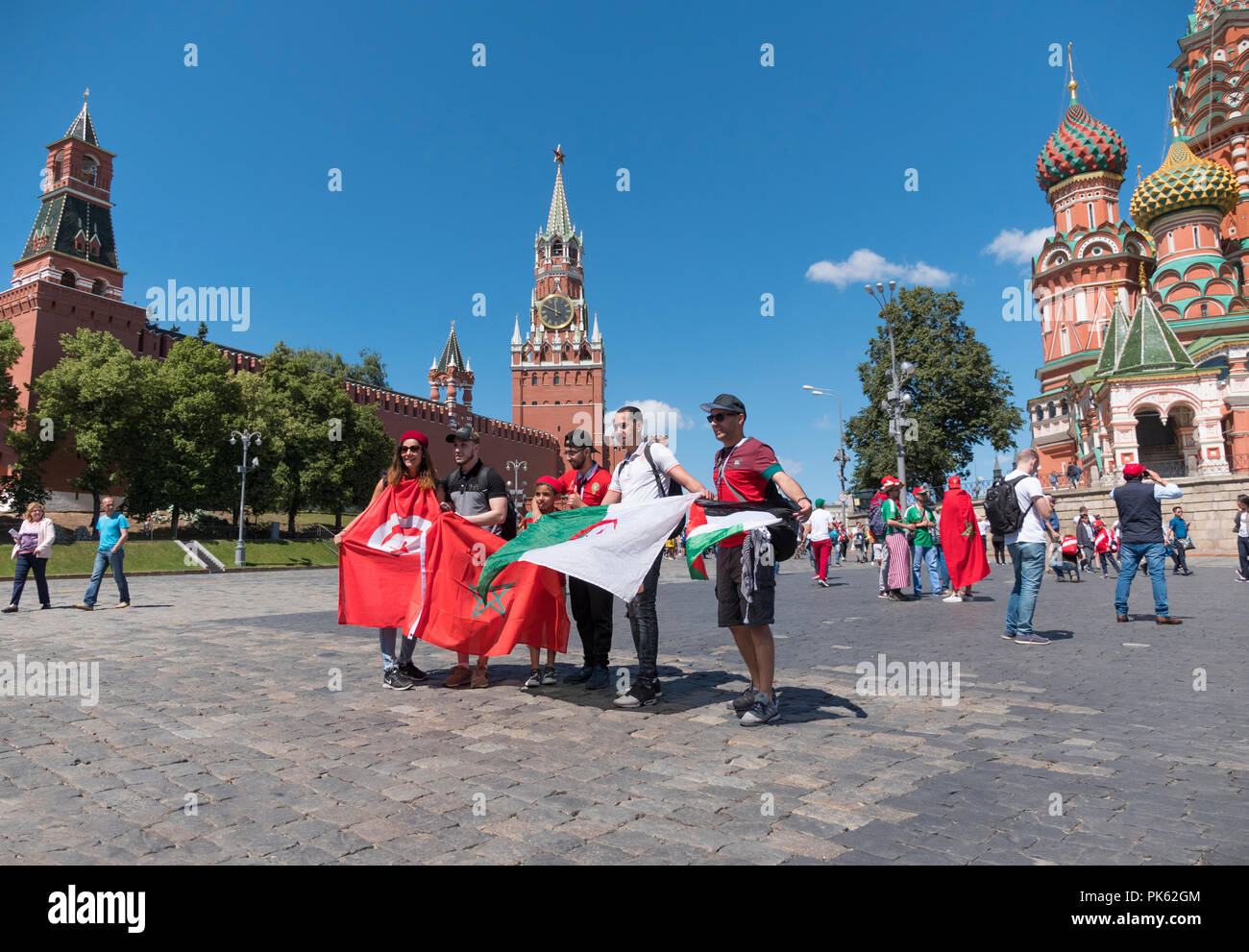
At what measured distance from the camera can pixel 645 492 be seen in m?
5.41

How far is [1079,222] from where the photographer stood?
47.8 meters

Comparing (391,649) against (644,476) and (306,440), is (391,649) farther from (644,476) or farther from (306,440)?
(306,440)

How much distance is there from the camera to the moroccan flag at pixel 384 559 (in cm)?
577

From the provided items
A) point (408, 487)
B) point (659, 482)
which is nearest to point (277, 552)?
point (408, 487)

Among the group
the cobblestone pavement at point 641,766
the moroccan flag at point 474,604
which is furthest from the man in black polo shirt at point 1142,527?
the moroccan flag at point 474,604

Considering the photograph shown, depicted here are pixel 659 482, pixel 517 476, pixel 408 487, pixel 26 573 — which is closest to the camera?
pixel 659 482

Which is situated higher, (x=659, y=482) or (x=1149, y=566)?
(x=659, y=482)

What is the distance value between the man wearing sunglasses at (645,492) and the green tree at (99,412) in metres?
40.2

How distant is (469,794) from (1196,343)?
4572cm

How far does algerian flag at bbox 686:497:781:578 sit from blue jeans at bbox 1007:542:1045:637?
470cm

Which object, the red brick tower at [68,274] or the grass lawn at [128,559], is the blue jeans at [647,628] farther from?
the red brick tower at [68,274]

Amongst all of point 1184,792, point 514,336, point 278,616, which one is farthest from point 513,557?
point 514,336

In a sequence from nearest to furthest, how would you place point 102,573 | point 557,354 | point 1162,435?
1. point 102,573
2. point 1162,435
3. point 557,354

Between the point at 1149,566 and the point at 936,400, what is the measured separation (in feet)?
110
